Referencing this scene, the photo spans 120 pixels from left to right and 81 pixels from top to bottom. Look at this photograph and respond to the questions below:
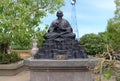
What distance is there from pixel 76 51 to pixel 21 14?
4773 millimetres

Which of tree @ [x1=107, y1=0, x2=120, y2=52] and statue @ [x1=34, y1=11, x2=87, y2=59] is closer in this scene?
statue @ [x1=34, y1=11, x2=87, y2=59]

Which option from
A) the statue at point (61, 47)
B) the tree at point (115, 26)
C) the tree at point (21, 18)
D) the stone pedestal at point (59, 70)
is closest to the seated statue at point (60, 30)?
the statue at point (61, 47)

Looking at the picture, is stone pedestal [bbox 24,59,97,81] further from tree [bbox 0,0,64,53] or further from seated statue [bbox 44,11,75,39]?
tree [bbox 0,0,64,53]

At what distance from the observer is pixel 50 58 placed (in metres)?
7.72

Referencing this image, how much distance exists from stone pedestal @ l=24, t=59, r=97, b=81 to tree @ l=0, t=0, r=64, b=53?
4325 millimetres

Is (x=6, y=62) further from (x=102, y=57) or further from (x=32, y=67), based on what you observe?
(x=102, y=57)

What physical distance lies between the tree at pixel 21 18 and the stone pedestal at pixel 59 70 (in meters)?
4.32

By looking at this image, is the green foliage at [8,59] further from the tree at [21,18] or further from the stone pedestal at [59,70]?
the stone pedestal at [59,70]

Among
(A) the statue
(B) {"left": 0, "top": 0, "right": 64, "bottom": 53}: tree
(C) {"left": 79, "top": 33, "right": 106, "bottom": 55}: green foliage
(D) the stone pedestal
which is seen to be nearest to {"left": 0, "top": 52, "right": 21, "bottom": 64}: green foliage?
(B) {"left": 0, "top": 0, "right": 64, "bottom": 53}: tree

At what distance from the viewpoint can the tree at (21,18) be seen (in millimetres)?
11500

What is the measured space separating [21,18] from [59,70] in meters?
5.09

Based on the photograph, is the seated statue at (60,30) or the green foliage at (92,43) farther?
the green foliage at (92,43)

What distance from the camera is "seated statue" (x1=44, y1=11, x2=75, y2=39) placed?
26.1 feet

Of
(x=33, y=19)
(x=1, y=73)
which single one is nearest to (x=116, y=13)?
(x=33, y=19)
